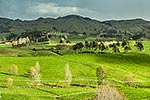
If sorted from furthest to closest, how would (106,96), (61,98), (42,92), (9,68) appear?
1. (9,68)
2. (42,92)
3. (61,98)
4. (106,96)

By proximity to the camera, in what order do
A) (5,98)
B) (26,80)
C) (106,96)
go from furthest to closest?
(26,80) < (5,98) < (106,96)

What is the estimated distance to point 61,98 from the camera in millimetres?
118312

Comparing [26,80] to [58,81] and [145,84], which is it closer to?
[58,81]

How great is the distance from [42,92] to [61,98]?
47.5 ft

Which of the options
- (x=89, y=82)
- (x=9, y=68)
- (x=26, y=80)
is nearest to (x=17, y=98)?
(x=26, y=80)

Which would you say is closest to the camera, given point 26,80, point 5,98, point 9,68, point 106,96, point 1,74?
point 106,96

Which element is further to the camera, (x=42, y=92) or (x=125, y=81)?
(x=125, y=81)

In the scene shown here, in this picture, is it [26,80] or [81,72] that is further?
[81,72]

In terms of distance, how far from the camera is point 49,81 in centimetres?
17000

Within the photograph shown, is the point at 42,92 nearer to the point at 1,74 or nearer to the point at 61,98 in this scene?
the point at 61,98

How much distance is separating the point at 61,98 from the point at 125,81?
233ft

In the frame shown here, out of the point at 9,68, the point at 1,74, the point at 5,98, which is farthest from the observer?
the point at 9,68

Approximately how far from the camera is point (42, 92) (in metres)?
131

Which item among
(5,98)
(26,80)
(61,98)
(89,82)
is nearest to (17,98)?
(5,98)
